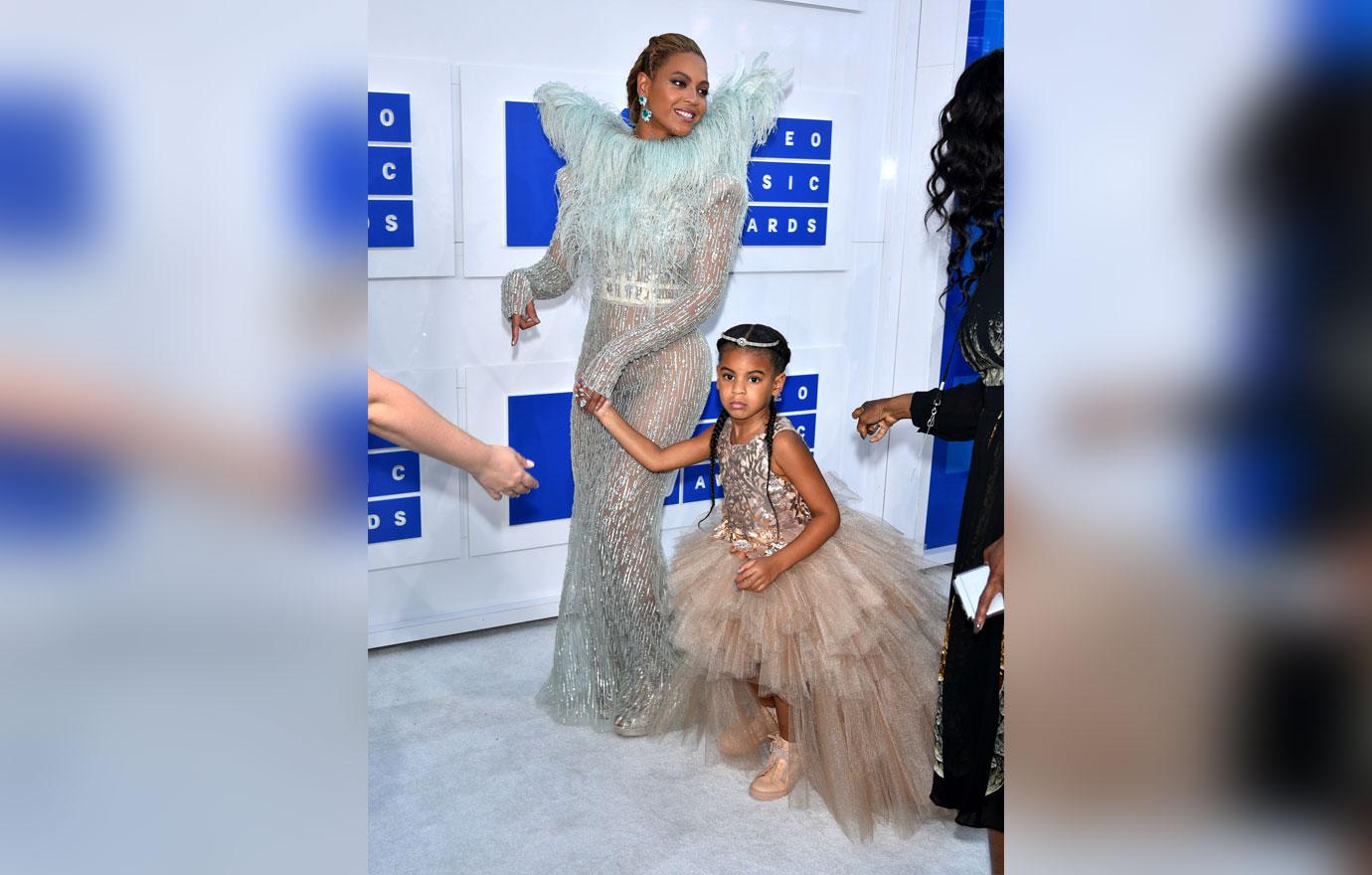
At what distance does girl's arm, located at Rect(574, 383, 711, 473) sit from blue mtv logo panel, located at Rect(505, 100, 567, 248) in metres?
0.76

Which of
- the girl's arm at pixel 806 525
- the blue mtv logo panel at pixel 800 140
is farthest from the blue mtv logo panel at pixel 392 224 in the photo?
the girl's arm at pixel 806 525

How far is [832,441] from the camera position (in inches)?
163

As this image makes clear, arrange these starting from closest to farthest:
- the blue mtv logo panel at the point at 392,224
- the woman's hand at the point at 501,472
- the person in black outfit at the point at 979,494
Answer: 1. the woman's hand at the point at 501,472
2. the person in black outfit at the point at 979,494
3. the blue mtv logo panel at the point at 392,224

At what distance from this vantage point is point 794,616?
248cm

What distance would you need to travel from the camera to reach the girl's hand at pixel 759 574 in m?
2.51

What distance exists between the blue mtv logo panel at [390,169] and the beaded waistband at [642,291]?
2.38 feet

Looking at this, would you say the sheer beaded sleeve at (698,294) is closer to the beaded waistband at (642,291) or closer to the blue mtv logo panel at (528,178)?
the beaded waistband at (642,291)
